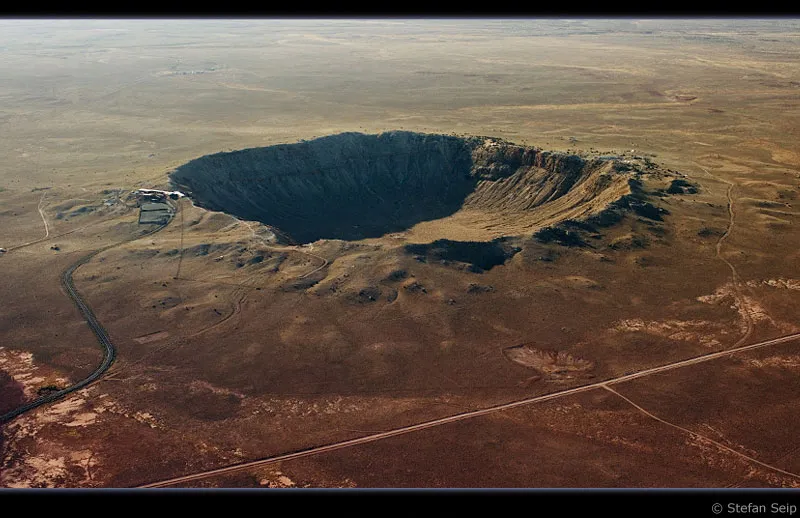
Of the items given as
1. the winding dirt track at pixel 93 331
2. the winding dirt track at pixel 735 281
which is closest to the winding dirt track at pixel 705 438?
the winding dirt track at pixel 735 281

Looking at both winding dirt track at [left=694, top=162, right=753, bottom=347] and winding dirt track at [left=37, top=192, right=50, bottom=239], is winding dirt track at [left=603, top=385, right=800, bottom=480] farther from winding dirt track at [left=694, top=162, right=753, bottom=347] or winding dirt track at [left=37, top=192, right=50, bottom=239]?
winding dirt track at [left=37, top=192, right=50, bottom=239]

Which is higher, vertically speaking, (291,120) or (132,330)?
(291,120)

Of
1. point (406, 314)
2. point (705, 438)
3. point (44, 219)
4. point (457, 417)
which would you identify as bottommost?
point (457, 417)

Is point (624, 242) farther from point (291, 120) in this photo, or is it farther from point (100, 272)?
point (291, 120)

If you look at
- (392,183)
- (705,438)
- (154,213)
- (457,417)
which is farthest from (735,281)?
(154,213)

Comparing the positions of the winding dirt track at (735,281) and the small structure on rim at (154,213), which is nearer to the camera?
the winding dirt track at (735,281)

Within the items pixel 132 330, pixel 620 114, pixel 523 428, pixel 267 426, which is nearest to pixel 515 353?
pixel 523 428

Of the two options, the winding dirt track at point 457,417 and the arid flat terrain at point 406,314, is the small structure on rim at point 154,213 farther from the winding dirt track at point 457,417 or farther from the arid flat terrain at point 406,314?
the winding dirt track at point 457,417

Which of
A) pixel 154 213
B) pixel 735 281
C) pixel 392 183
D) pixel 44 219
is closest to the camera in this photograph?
pixel 735 281

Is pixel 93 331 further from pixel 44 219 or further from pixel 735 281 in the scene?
pixel 735 281
